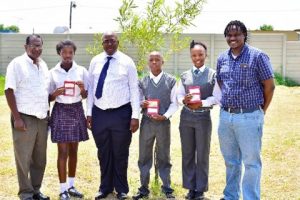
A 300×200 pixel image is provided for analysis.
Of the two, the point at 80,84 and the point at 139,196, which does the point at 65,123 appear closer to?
the point at 80,84

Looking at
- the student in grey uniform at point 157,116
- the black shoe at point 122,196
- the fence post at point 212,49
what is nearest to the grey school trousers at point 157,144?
the student in grey uniform at point 157,116

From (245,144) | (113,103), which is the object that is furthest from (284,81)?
(245,144)

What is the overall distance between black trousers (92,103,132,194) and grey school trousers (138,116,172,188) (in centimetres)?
18

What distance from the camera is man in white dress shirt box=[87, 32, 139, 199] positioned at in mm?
5176

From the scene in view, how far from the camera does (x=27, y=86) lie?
508cm

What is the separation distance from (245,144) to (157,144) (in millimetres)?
1151

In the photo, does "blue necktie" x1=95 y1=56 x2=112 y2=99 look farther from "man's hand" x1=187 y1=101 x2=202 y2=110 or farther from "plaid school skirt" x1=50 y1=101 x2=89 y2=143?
"man's hand" x1=187 y1=101 x2=202 y2=110

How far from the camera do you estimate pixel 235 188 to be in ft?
16.8

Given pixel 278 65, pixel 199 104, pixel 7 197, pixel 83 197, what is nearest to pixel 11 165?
pixel 7 197

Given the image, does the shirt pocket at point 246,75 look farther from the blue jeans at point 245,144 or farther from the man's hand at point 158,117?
the man's hand at point 158,117

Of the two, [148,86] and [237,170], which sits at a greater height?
[148,86]

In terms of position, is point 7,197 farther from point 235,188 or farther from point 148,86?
point 235,188

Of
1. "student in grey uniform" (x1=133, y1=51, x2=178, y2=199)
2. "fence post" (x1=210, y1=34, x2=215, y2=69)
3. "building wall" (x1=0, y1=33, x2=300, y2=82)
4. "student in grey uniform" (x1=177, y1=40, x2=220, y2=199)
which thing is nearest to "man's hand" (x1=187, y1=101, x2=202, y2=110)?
"student in grey uniform" (x1=177, y1=40, x2=220, y2=199)

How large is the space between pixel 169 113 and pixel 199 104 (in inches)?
15.3
